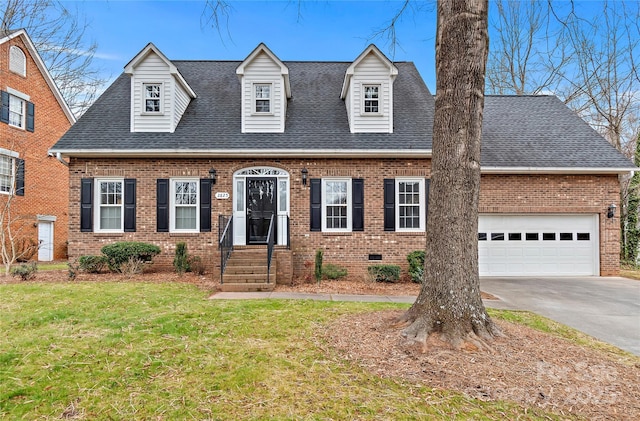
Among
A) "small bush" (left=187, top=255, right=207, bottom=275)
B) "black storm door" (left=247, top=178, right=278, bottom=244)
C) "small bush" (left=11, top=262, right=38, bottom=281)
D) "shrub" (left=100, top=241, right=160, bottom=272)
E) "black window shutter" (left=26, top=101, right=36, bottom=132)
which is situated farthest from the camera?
"black window shutter" (left=26, top=101, right=36, bottom=132)

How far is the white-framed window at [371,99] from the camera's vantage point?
1104 centimetres

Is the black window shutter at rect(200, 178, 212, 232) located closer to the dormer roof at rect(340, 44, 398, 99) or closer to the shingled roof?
the shingled roof

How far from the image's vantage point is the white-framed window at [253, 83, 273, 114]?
36.1 feet

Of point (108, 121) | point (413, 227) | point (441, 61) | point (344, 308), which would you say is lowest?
point (344, 308)

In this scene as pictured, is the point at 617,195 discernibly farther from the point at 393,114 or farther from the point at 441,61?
the point at 441,61

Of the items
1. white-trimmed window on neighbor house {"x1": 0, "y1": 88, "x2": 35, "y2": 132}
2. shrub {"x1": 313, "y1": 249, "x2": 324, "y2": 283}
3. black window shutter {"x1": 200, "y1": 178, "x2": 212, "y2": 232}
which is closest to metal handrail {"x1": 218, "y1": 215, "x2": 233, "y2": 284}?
black window shutter {"x1": 200, "y1": 178, "x2": 212, "y2": 232}

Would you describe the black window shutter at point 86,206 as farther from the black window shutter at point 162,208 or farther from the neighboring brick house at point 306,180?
the black window shutter at point 162,208

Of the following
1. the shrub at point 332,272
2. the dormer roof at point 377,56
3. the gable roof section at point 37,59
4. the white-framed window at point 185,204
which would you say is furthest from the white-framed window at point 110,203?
the gable roof section at point 37,59

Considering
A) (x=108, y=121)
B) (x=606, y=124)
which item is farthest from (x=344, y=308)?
(x=606, y=124)

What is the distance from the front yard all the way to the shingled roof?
578cm

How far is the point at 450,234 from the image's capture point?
419 centimetres

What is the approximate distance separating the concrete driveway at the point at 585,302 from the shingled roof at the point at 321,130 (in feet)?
11.5

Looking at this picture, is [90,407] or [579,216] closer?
[90,407]

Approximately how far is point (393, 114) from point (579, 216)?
22.6ft
